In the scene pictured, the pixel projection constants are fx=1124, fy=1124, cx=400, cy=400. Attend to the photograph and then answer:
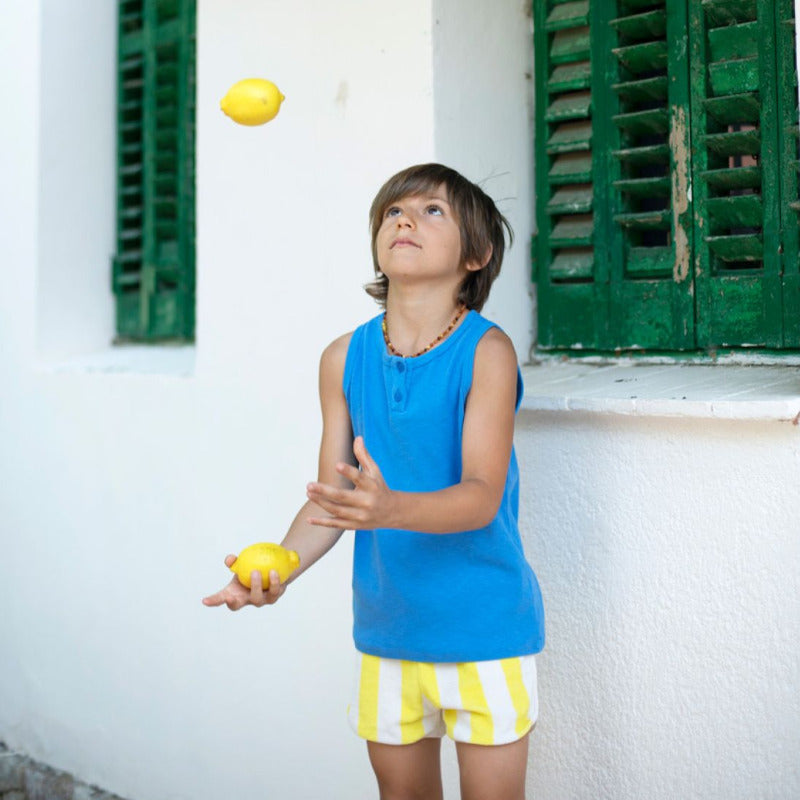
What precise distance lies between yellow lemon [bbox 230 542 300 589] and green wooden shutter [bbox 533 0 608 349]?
107cm

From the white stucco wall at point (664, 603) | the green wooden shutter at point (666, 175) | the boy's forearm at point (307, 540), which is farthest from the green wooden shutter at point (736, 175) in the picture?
the boy's forearm at point (307, 540)

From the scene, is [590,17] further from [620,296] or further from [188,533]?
[188,533]

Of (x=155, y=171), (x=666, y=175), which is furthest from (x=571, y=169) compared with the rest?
(x=155, y=171)

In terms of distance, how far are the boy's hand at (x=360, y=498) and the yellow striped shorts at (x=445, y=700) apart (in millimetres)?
430

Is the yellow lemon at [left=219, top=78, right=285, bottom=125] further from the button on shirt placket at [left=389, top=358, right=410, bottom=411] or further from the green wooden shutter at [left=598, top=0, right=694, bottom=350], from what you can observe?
the green wooden shutter at [left=598, top=0, right=694, bottom=350]

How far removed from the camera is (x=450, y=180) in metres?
2.03

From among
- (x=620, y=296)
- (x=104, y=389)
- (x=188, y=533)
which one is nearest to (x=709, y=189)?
(x=620, y=296)

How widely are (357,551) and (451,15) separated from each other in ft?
4.14

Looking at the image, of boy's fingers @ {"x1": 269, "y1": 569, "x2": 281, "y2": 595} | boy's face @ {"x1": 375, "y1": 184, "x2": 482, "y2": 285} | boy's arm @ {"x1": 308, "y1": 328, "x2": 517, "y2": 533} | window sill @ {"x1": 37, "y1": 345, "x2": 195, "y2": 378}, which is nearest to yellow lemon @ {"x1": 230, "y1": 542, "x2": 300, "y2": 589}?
boy's fingers @ {"x1": 269, "y1": 569, "x2": 281, "y2": 595}

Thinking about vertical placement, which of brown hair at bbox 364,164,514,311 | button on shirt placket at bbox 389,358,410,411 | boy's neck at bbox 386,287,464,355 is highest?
brown hair at bbox 364,164,514,311

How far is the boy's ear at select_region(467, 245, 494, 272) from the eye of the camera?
6.74 ft

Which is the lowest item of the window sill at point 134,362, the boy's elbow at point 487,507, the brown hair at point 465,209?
the boy's elbow at point 487,507

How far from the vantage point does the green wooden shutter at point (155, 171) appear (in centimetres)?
381

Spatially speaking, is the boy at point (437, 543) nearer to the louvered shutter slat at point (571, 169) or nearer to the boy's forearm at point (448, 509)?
the boy's forearm at point (448, 509)
